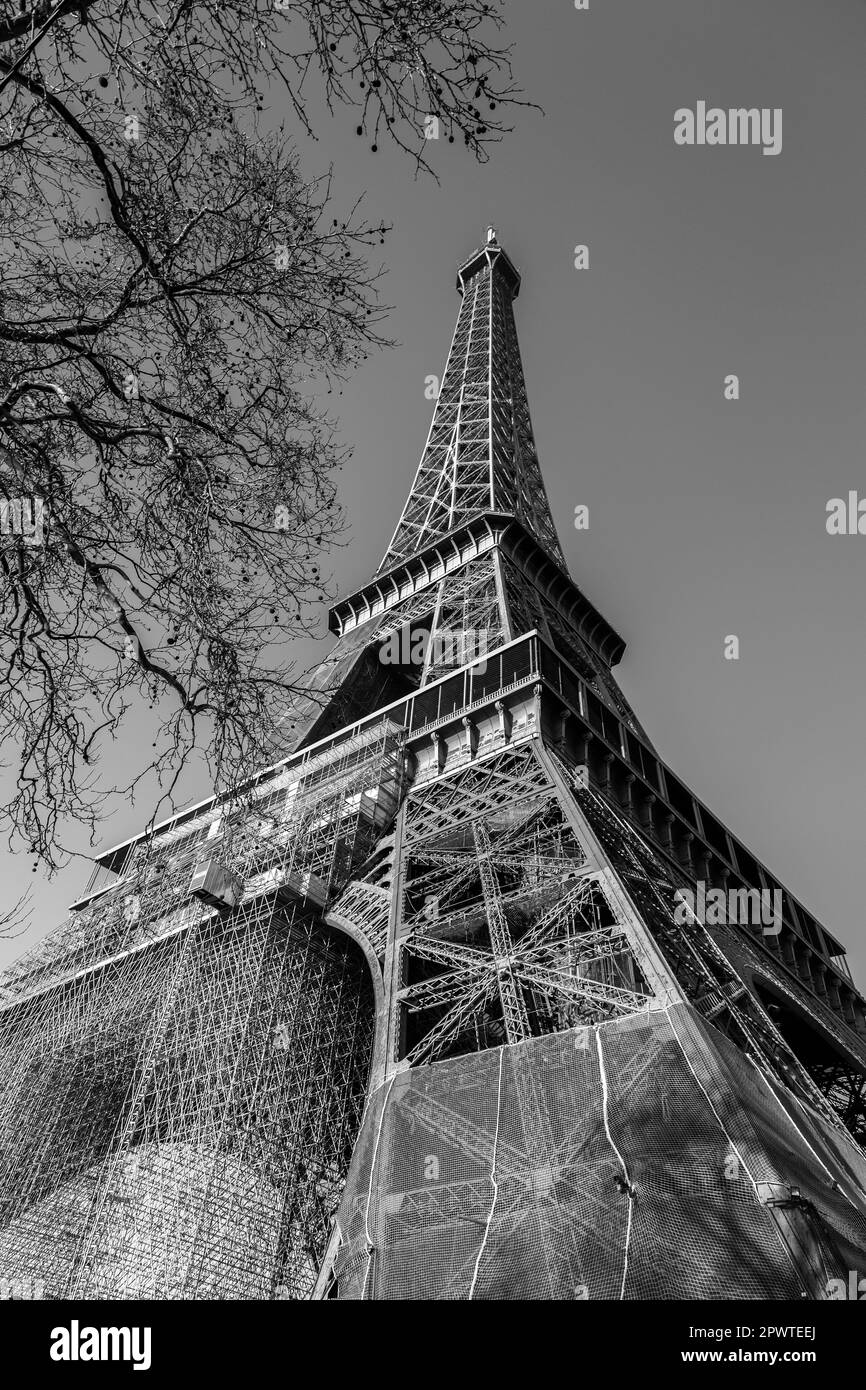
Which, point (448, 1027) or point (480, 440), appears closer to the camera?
point (448, 1027)

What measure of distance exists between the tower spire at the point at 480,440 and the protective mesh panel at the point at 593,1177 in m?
23.9

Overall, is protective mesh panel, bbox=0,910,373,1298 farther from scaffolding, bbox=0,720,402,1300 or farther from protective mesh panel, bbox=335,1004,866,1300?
protective mesh panel, bbox=335,1004,866,1300

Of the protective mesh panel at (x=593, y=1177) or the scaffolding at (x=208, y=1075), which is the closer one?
the protective mesh panel at (x=593, y=1177)

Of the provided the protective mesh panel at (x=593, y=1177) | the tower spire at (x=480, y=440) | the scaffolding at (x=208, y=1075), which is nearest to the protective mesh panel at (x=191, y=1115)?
the scaffolding at (x=208, y=1075)

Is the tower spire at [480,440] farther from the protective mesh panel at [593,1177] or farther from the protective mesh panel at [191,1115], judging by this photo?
the protective mesh panel at [593,1177]

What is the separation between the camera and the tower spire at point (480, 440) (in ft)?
117

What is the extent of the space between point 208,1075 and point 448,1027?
6.98 m

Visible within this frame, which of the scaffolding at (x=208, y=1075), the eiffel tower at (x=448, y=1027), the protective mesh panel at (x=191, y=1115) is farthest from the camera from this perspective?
the scaffolding at (x=208, y=1075)

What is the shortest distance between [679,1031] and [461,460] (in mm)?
33228

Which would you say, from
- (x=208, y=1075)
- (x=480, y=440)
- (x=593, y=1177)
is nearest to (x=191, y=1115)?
(x=208, y=1075)

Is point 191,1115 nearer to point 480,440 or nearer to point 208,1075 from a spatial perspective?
point 208,1075

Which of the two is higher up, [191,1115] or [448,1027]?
[448,1027]

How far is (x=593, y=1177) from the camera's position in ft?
27.1
